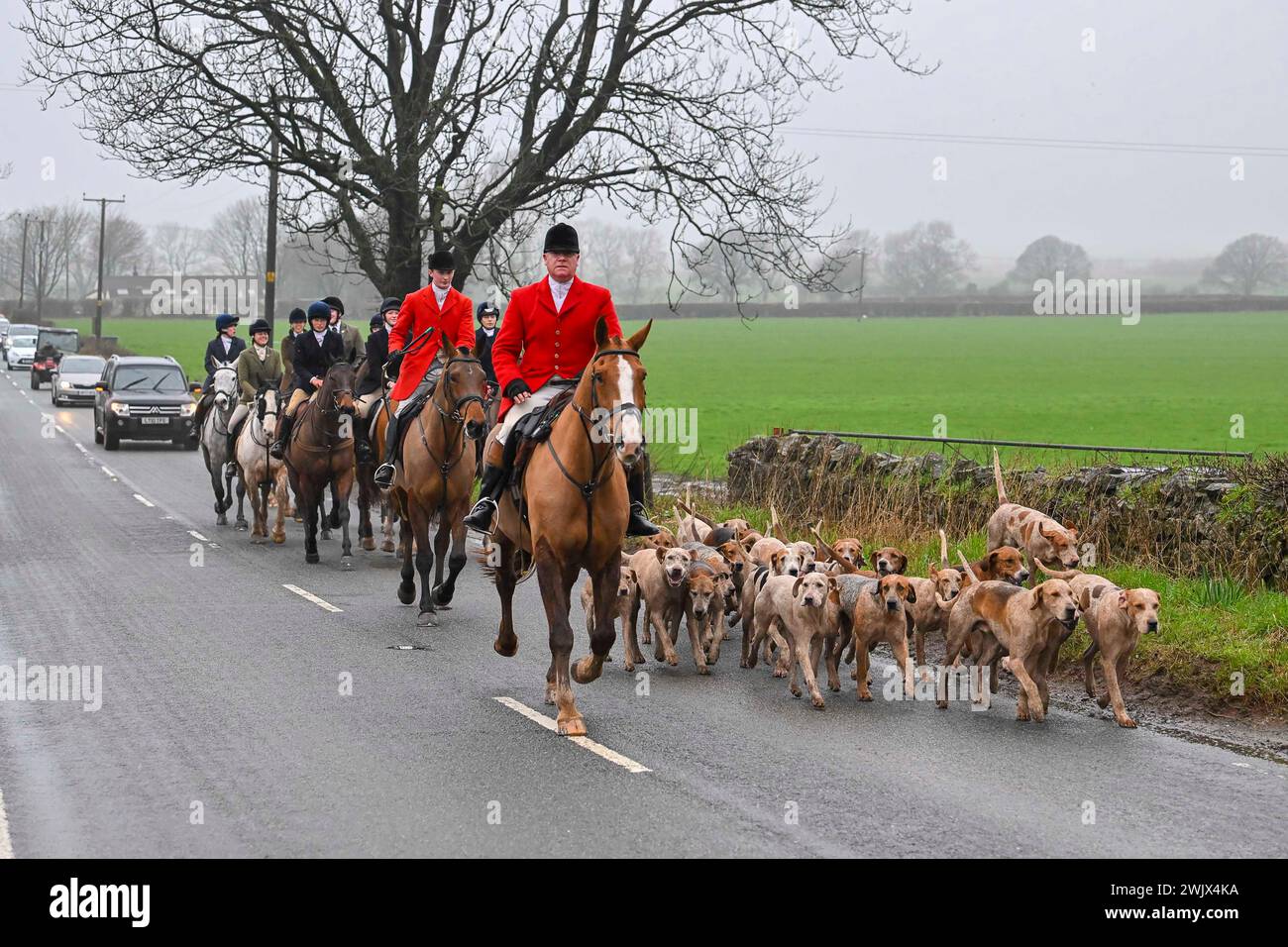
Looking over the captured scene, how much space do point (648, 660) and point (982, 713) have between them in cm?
284

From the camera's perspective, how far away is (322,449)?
56.8 feet

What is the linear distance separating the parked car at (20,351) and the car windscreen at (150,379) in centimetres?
4415

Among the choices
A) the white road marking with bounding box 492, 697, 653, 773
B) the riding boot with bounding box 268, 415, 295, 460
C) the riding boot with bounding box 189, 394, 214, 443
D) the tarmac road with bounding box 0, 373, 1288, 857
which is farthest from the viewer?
the riding boot with bounding box 189, 394, 214, 443

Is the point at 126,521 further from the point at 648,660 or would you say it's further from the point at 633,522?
the point at 633,522

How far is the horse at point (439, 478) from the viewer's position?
1282 cm

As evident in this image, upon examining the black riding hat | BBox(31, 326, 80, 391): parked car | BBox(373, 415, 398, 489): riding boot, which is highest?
BBox(31, 326, 80, 391): parked car

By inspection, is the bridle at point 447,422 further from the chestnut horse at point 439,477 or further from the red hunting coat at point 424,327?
the red hunting coat at point 424,327

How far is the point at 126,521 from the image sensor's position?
797 inches

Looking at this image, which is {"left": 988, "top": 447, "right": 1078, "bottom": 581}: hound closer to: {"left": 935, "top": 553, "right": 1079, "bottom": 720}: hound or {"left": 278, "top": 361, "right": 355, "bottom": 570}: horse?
{"left": 935, "top": 553, "right": 1079, "bottom": 720}: hound

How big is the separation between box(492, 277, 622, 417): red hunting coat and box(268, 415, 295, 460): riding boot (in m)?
8.57

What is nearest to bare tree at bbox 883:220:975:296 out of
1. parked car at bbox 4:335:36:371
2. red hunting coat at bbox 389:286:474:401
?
parked car at bbox 4:335:36:371

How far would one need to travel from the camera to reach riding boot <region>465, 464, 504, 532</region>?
9883 millimetres
